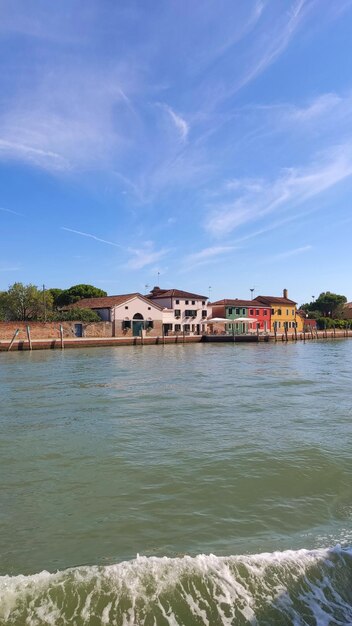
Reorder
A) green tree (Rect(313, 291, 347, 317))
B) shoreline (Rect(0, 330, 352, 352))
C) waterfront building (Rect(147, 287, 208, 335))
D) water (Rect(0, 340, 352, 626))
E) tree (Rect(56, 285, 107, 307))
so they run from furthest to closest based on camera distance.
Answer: green tree (Rect(313, 291, 347, 317)), tree (Rect(56, 285, 107, 307)), waterfront building (Rect(147, 287, 208, 335)), shoreline (Rect(0, 330, 352, 352)), water (Rect(0, 340, 352, 626))

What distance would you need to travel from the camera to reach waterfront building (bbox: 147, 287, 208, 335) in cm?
4891

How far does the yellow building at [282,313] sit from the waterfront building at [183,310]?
1185 cm

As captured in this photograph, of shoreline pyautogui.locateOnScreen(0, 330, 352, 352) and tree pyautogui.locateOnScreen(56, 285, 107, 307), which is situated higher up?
tree pyautogui.locateOnScreen(56, 285, 107, 307)

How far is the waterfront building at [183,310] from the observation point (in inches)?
1925

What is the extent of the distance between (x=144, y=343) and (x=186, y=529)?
3692 centimetres

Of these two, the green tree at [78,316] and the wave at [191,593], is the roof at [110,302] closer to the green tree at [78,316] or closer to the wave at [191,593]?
the green tree at [78,316]

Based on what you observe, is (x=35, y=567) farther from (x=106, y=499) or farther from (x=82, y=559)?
(x=106, y=499)

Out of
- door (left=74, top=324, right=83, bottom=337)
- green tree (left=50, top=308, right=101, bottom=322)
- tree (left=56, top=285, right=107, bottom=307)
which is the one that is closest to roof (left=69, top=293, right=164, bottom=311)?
green tree (left=50, top=308, right=101, bottom=322)

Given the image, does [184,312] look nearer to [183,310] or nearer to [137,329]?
[183,310]

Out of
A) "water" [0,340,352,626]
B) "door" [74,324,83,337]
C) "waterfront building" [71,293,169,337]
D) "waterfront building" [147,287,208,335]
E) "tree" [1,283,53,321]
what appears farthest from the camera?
"waterfront building" [147,287,208,335]

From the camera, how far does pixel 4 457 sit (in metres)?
6.91

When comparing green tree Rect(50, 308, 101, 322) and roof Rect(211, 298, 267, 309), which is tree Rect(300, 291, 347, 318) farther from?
green tree Rect(50, 308, 101, 322)

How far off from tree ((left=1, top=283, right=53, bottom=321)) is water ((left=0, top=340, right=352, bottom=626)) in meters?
36.1

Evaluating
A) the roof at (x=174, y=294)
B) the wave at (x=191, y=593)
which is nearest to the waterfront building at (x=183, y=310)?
the roof at (x=174, y=294)
